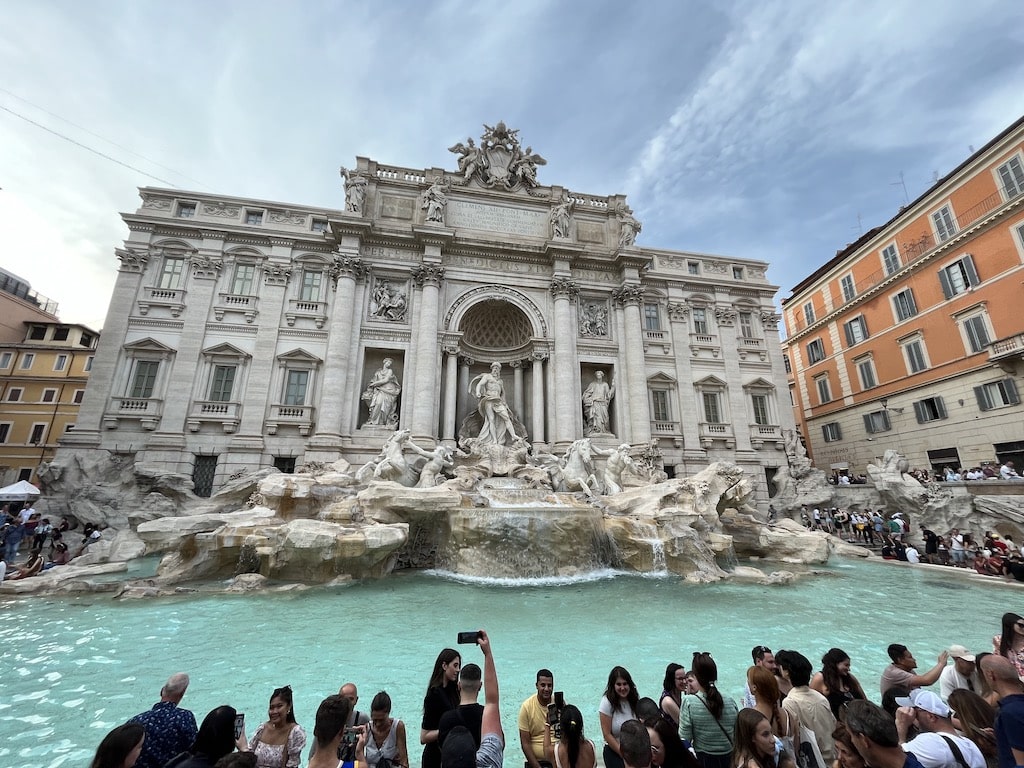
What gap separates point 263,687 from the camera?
457 centimetres

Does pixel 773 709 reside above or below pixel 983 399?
below

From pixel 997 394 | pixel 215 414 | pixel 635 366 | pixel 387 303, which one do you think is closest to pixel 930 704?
pixel 635 366

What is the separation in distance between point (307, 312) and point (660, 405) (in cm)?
1721

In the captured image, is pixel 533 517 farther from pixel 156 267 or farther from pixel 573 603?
pixel 156 267

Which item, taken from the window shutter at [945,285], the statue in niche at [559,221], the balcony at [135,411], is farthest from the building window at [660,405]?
the balcony at [135,411]

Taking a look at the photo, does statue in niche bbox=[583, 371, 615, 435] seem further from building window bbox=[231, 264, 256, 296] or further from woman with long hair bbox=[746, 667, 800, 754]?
woman with long hair bbox=[746, 667, 800, 754]

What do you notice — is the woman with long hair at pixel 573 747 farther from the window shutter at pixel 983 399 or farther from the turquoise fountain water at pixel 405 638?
the window shutter at pixel 983 399

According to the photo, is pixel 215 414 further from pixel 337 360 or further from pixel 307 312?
pixel 307 312

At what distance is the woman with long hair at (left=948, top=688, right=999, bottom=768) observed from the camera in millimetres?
2397

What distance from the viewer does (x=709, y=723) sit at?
2654mm

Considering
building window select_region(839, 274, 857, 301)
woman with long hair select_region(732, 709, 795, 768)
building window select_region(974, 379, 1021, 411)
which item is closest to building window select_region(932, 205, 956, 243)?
building window select_region(839, 274, 857, 301)

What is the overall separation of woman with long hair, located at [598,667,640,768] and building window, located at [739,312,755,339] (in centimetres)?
2438

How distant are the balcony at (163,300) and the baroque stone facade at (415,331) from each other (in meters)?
0.07

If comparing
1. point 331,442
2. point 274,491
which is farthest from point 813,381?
point 274,491
